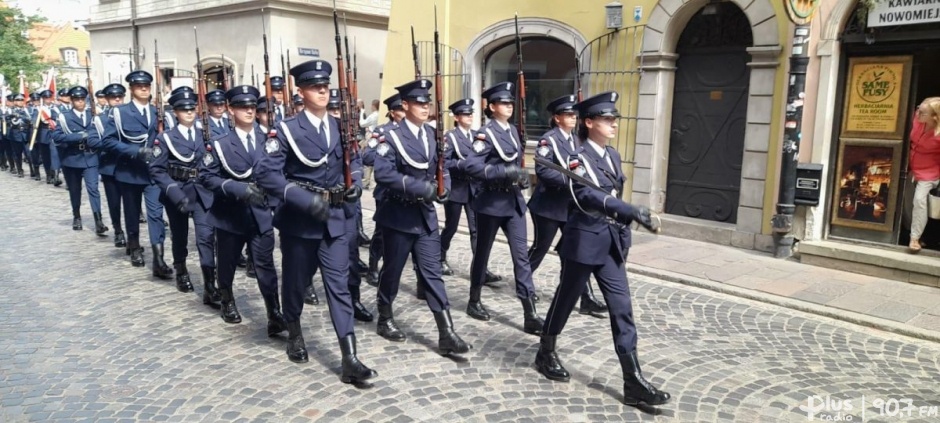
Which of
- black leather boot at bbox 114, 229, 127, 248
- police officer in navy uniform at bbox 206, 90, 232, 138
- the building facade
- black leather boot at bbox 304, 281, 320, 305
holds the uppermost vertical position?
the building facade

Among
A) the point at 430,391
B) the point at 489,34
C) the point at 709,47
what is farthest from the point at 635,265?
the point at 489,34

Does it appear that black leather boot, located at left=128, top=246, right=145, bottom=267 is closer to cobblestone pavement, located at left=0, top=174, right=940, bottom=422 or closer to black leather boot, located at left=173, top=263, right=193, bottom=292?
cobblestone pavement, located at left=0, top=174, right=940, bottom=422

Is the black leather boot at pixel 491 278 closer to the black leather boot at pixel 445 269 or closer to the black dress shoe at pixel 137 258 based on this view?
the black leather boot at pixel 445 269

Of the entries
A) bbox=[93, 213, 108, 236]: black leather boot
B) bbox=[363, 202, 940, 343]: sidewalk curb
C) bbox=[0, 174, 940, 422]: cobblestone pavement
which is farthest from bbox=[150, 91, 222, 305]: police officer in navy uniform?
bbox=[363, 202, 940, 343]: sidewalk curb

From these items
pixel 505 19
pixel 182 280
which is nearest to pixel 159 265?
pixel 182 280

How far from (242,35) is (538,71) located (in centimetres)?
957

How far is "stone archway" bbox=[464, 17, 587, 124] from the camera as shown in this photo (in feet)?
38.6

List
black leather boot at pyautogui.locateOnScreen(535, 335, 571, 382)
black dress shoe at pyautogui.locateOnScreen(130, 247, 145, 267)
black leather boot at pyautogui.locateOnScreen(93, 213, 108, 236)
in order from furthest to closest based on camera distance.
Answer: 1. black leather boot at pyautogui.locateOnScreen(93, 213, 108, 236)
2. black dress shoe at pyautogui.locateOnScreen(130, 247, 145, 267)
3. black leather boot at pyautogui.locateOnScreen(535, 335, 571, 382)

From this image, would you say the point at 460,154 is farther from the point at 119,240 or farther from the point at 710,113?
the point at 119,240

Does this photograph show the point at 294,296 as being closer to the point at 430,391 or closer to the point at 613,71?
the point at 430,391

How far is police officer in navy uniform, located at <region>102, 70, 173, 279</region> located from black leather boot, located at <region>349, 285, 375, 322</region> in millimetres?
2568

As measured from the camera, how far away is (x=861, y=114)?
8578 mm

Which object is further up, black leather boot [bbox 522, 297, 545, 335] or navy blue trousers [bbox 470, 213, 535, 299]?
navy blue trousers [bbox 470, 213, 535, 299]

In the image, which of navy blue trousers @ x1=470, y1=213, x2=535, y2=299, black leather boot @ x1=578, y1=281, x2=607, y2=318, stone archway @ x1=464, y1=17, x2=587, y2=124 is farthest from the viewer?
stone archway @ x1=464, y1=17, x2=587, y2=124
